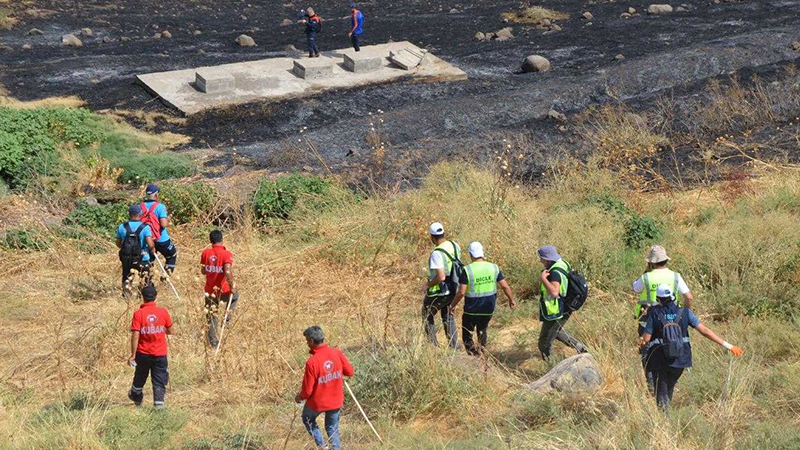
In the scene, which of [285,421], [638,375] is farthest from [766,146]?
[285,421]

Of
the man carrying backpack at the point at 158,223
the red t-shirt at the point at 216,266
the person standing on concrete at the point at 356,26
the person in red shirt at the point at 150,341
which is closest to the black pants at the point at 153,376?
the person in red shirt at the point at 150,341

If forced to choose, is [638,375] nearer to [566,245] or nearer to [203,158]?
[566,245]

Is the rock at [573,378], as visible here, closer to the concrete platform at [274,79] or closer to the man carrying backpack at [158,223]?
the man carrying backpack at [158,223]

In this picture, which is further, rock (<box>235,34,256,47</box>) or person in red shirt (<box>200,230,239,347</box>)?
rock (<box>235,34,256,47</box>)

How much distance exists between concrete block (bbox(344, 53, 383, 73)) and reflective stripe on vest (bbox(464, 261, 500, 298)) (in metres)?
12.6

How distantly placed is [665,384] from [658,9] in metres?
20.3

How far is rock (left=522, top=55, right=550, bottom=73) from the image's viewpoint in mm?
21516

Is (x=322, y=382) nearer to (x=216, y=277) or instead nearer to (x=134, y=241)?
(x=216, y=277)

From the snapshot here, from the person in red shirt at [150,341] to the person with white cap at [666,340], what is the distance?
371 centimetres

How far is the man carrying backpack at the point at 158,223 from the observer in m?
11.3

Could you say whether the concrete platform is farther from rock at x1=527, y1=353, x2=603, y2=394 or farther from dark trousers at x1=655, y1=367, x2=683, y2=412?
dark trousers at x1=655, y1=367, x2=683, y2=412

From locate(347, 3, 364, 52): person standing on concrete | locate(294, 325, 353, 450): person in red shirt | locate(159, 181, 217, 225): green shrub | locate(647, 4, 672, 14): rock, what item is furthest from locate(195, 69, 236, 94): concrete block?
locate(294, 325, 353, 450): person in red shirt

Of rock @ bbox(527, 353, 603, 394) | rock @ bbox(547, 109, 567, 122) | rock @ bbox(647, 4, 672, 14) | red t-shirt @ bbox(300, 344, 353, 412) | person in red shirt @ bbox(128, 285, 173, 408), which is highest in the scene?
red t-shirt @ bbox(300, 344, 353, 412)

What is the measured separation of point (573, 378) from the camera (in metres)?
8.39
